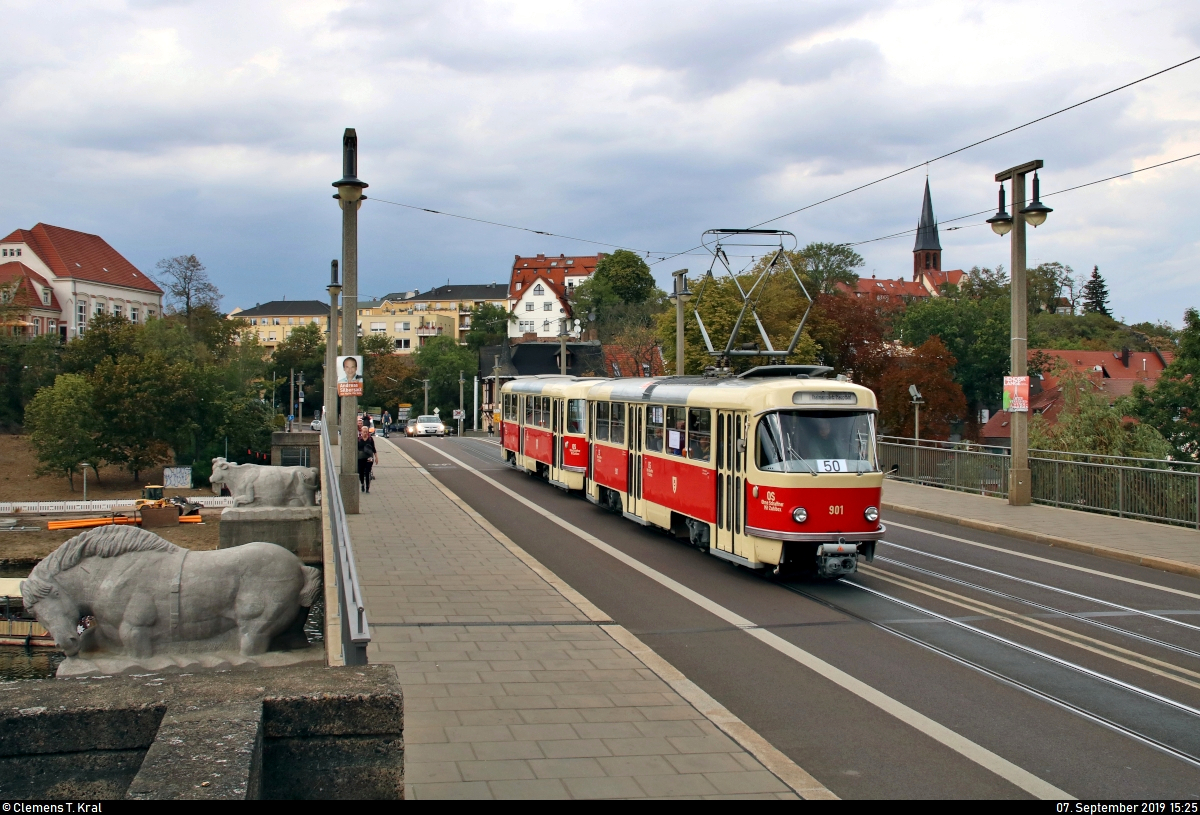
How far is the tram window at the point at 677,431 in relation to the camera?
16656 mm

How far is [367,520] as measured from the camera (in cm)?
1972

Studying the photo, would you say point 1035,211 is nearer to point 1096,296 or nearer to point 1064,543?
point 1064,543

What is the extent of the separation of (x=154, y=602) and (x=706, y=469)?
781 centimetres

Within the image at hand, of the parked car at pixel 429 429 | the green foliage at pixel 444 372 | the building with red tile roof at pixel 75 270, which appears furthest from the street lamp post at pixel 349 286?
the building with red tile roof at pixel 75 270

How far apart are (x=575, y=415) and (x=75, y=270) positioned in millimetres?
103110

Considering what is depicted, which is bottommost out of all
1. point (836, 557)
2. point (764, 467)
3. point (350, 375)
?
point (836, 557)

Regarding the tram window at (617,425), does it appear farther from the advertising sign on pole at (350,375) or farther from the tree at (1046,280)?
the tree at (1046,280)

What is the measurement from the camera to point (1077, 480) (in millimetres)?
21281

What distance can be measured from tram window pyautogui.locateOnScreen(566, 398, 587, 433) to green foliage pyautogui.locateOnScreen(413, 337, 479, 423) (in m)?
74.9

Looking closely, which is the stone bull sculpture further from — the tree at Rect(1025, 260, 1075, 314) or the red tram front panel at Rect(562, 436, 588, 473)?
the tree at Rect(1025, 260, 1075, 314)

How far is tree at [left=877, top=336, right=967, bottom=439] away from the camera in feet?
181

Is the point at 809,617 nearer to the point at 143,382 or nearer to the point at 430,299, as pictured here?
the point at 143,382

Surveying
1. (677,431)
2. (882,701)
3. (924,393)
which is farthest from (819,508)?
(924,393)

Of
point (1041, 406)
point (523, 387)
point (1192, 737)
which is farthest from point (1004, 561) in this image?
point (1041, 406)
